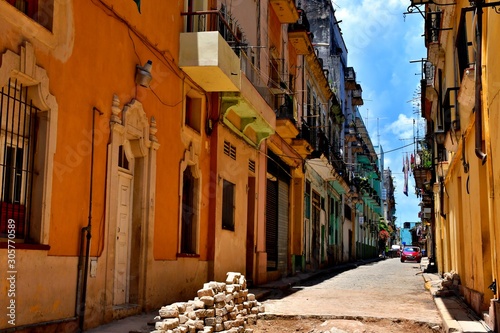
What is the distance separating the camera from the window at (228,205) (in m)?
14.7

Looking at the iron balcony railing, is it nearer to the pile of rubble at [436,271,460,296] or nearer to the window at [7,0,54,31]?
the window at [7,0,54,31]

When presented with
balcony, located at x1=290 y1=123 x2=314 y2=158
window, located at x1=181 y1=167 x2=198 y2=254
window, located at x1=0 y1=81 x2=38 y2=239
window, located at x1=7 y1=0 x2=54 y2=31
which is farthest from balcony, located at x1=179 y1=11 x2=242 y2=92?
balcony, located at x1=290 y1=123 x2=314 y2=158

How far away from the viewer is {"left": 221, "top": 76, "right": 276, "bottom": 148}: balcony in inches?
547

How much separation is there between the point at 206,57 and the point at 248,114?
4.00 meters

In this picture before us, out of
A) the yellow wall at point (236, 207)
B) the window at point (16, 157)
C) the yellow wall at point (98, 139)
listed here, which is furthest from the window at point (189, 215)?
the window at point (16, 157)

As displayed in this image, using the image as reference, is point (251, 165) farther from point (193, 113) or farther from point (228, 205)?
point (193, 113)

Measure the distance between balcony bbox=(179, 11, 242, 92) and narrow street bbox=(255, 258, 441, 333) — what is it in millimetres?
4684

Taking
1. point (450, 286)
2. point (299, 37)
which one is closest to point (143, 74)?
point (450, 286)

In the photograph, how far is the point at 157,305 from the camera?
1035cm

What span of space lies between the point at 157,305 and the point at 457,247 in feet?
26.4

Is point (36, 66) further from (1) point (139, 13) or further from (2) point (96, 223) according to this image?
(1) point (139, 13)

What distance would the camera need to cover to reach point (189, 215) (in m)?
12.6

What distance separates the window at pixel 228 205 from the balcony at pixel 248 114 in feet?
Result: 4.62

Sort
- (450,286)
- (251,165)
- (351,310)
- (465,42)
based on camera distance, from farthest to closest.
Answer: (251,165) < (450,286) < (465,42) < (351,310)
